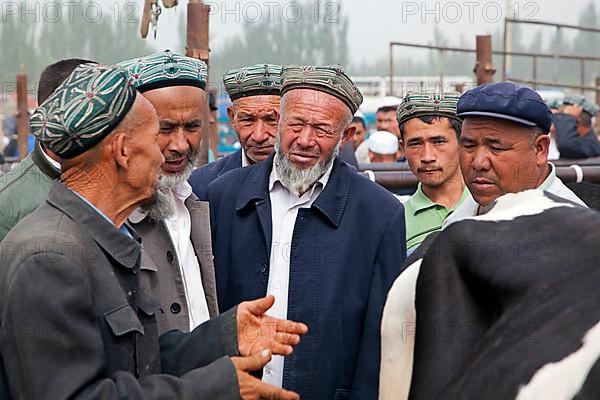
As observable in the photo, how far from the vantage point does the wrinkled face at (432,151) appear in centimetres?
401

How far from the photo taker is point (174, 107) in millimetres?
2961

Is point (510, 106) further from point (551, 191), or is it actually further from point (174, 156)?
point (174, 156)

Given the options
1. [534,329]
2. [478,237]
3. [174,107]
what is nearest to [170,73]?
[174,107]

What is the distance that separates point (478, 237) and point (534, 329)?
243mm

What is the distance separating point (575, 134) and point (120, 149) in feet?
24.6

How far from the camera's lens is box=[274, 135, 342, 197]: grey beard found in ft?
10.1

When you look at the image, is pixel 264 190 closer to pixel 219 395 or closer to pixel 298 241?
pixel 298 241

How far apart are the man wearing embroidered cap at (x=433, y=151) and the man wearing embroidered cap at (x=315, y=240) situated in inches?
32.4

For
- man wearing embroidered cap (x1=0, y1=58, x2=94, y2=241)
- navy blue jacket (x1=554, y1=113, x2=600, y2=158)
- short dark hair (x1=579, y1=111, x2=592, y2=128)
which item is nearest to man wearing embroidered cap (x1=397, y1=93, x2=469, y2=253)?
man wearing embroidered cap (x1=0, y1=58, x2=94, y2=241)

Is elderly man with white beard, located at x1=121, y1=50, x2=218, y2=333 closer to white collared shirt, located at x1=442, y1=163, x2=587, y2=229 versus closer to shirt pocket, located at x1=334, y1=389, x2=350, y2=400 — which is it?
shirt pocket, located at x1=334, y1=389, x2=350, y2=400

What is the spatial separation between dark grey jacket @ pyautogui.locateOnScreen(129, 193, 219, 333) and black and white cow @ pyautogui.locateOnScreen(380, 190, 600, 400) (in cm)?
96

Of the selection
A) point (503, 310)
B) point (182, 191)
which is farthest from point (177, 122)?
point (503, 310)

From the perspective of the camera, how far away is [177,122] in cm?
298

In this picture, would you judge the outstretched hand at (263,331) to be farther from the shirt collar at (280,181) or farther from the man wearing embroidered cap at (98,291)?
the shirt collar at (280,181)
